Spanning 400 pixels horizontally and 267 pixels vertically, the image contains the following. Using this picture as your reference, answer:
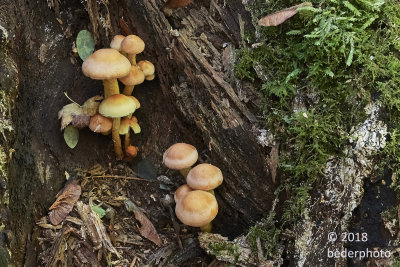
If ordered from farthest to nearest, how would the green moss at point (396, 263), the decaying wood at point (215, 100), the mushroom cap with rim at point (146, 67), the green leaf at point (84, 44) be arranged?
the green leaf at point (84, 44), the mushroom cap with rim at point (146, 67), the decaying wood at point (215, 100), the green moss at point (396, 263)

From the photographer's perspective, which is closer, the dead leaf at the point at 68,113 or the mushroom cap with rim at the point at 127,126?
the dead leaf at the point at 68,113

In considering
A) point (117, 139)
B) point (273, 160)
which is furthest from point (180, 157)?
point (117, 139)

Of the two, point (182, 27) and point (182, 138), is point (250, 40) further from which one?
point (182, 138)

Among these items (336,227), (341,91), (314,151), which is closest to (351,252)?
(336,227)

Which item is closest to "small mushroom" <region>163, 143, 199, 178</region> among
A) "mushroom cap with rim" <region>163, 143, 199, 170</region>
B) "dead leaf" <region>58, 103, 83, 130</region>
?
"mushroom cap with rim" <region>163, 143, 199, 170</region>

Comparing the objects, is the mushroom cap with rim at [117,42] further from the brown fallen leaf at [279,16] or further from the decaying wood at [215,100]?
the brown fallen leaf at [279,16]

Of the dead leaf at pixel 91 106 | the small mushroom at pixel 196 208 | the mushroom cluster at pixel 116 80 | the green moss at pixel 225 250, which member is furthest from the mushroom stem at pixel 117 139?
the green moss at pixel 225 250
